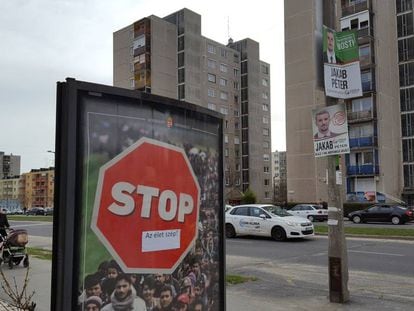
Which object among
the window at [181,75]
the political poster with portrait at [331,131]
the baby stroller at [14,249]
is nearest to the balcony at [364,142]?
the window at [181,75]

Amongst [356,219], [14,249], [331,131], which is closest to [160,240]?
[331,131]

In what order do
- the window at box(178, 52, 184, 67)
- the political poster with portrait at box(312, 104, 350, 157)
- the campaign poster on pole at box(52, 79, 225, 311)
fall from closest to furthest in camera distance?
the campaign poster on pole at box(52, 79, 225, 311)
the political poster with portrait at box(312, 104, 350, 157)
the window at box(178, 52, 184, 67)

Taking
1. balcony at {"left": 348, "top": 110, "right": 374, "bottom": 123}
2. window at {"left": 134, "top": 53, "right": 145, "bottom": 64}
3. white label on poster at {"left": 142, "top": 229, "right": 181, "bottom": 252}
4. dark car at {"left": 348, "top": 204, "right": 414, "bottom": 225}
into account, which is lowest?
dark car at {"left": 348, "top": 204, "right": 414, "bottom": 225}

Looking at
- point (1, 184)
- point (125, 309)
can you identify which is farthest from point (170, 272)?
point (1, 184)

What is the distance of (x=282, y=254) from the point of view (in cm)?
1468

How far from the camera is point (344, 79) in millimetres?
7699

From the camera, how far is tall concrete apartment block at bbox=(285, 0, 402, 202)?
50.4 m

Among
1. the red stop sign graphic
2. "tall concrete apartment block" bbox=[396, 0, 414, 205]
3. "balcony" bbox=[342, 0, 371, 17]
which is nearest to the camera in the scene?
the red stop sign graphic

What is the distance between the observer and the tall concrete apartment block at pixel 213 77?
76.7 m

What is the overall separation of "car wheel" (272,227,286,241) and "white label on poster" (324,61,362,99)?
11688 millimetres

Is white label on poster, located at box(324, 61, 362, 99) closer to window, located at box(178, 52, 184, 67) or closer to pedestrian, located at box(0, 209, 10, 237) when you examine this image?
pedestrian, located at box(0, 209, 10, 237)

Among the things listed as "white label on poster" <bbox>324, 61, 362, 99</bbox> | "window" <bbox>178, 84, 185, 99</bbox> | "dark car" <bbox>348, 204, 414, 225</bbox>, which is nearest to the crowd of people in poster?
"white label on poster" <bbox>324, 61, 362, 99</bbox>

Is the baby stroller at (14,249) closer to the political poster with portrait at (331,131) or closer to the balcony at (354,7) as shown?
the political poster with portrait at (331,131)

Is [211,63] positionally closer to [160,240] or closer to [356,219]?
[356,219]
